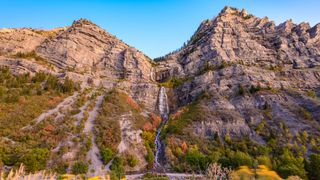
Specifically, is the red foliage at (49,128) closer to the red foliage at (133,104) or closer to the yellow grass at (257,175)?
the red foliage at (133,104)

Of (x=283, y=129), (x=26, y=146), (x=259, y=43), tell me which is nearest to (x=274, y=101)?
(x=283, y=129)

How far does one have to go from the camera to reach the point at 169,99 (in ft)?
218

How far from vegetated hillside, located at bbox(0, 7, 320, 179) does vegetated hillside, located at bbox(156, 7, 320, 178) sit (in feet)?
0.79

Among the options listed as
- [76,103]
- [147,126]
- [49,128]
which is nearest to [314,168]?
[147,126]

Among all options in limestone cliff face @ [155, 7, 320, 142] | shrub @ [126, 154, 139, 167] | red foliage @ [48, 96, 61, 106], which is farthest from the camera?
red foliage @ [48, 96, 61, 106]

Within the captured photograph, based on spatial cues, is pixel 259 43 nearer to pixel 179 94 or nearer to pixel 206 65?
pixel 206 65

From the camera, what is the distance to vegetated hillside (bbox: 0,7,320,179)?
113 ft

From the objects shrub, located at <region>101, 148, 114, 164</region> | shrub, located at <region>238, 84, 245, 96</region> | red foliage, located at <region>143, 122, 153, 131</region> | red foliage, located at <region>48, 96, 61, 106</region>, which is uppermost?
shrub, located at <region>238, 84, 245, 96</region>

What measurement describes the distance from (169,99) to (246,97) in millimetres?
21625

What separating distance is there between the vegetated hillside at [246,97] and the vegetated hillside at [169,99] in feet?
0.79

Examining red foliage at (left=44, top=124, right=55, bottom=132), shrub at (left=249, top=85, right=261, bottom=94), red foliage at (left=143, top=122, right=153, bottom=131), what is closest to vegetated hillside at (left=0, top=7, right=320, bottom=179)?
red foliage at (left=44, top=124, right=55, bottom=132)

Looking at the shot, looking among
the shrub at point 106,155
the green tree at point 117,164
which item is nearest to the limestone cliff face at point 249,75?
the green tree at point 117,164

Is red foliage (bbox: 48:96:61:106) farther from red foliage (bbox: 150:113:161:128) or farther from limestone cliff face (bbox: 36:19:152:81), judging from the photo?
red foliage (bbox: 150:113:161:128)

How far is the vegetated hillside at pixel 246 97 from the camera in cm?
3756
